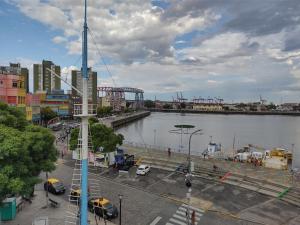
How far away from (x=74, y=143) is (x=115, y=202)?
17.1 m

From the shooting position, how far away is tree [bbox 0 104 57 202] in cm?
1770

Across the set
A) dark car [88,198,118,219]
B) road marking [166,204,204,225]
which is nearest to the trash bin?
dark car [88,198,118,219]

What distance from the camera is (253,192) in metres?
31.9

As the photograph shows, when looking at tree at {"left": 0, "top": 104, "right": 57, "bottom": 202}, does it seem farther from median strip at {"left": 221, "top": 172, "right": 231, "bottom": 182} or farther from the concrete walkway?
median strip at {"left": 221, "top": 172, "right": 231, "bottom": 182}

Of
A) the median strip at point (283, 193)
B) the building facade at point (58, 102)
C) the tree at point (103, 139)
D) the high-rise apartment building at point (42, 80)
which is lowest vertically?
the median strip at point (283, 193)

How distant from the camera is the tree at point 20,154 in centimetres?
1770

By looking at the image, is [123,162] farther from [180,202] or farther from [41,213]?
[41,213]

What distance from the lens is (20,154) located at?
19062 mm

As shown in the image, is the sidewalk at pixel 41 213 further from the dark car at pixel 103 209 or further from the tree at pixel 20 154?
the tree at pixel 20 154

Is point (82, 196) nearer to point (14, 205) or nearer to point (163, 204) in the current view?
point (14, 205)

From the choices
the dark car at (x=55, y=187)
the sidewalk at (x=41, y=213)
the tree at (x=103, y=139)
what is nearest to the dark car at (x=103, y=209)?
the sidewalk at (x=41, y=213)

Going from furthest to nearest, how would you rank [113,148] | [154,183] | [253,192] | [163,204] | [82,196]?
[113,148]
[154,183]
[253,192]
[163,204]
[82,196]

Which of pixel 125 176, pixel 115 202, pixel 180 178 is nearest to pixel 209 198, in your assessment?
pixel 180 178

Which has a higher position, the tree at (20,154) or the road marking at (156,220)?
the tree at (20,154)
